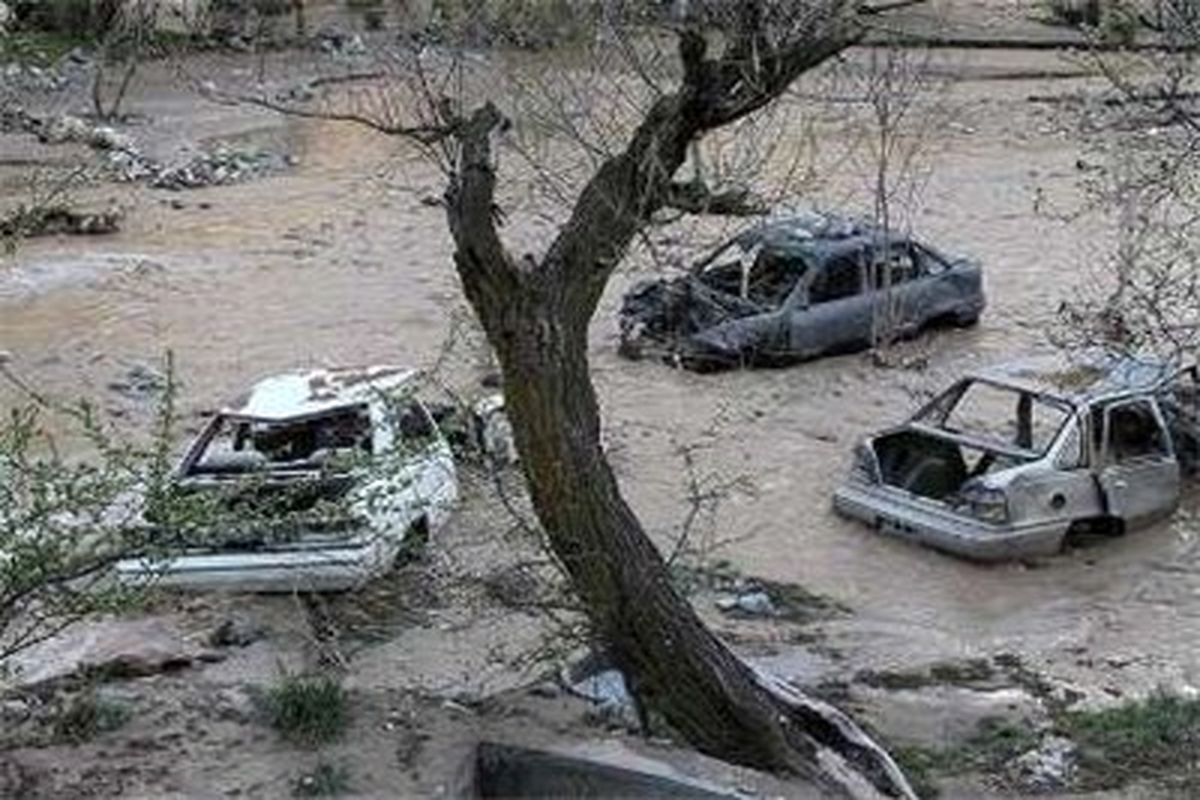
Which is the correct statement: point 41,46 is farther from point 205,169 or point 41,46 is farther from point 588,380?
point 588,380

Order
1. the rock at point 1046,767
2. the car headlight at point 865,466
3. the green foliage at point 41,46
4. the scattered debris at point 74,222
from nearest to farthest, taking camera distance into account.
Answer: the rock at point 1046,767
the car headlight at point 865,466
the scattered debris at point 74,222
the green foliage at point 41,46

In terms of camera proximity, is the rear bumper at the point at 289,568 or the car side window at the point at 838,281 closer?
the rear bumper at the point at 289,568

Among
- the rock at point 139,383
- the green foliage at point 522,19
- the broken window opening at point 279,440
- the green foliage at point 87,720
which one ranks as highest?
the green foliage at point 522,19

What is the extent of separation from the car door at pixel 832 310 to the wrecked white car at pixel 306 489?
6.12 meters

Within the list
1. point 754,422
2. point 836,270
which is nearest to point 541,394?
point 754,422

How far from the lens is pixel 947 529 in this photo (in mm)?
14016

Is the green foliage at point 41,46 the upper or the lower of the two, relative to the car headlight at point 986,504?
upper

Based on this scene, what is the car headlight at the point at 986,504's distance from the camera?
45.6 feet

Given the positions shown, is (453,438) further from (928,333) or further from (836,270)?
(928,333)

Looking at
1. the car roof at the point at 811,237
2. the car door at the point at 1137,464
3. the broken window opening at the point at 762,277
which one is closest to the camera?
the car door at the point at 1137,464

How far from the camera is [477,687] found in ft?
35.8

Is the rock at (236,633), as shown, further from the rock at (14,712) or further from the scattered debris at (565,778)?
the scattered debris at (565,778)

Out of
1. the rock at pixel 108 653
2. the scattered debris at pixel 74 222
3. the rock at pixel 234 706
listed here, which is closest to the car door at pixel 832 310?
the rock at pixel 108 653

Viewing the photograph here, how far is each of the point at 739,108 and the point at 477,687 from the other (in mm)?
4020
